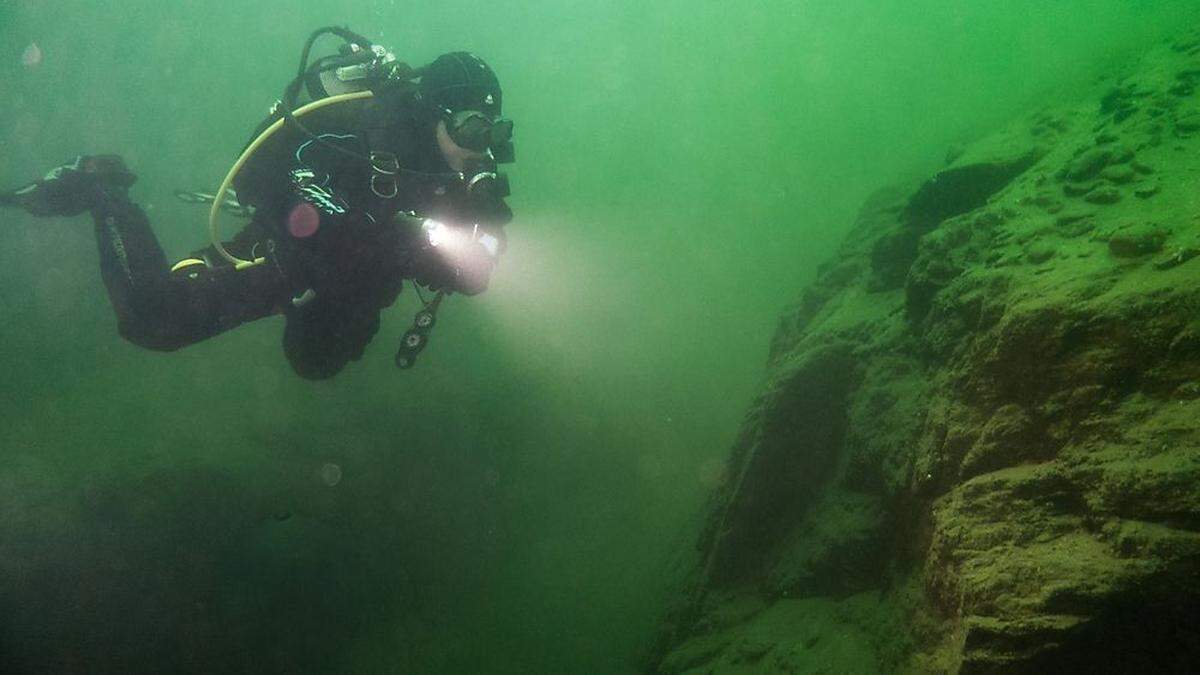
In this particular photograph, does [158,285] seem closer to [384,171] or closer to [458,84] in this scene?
[384,171]

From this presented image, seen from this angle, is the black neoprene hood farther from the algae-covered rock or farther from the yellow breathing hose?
the algae-covered rock

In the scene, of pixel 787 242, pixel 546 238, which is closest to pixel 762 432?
pixel 787 242

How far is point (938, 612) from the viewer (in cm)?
281

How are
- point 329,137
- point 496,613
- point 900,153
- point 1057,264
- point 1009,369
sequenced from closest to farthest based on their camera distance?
point 1009,369, point 1057,264, point 329,137, point 496,613, point 900,153

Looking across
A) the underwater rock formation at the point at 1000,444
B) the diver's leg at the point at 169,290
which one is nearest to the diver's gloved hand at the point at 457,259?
the diver's leg at the point at 169,290

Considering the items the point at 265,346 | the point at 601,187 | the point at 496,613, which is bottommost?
the point at 496,613

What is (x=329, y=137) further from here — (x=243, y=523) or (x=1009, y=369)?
(x=243, y=523)

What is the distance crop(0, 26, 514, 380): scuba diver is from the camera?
3.98 m

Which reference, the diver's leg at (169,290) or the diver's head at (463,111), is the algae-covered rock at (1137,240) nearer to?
the diver's head at (463,111)

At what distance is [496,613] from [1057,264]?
334 inches

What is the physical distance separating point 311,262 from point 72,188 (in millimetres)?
2611

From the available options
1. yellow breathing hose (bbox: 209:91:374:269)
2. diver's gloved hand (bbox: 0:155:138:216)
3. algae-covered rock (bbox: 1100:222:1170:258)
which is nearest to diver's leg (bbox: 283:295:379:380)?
yellow breathing hose (bbox: 209:91:374:269)

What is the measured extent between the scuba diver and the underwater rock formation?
3084mm

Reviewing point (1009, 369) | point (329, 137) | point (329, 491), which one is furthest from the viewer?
point (329, 491)
